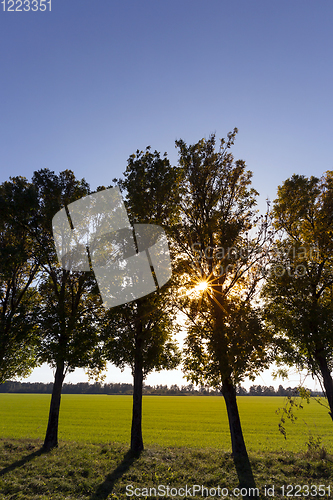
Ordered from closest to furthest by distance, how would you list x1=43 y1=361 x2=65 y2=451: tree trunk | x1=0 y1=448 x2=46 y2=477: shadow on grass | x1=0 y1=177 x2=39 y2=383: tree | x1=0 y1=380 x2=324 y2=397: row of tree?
x1=0 y1=448 x2=46 y2=477: shadow on grass
x1=0 y1=177 x2=39 y2=383: tree
x1=43 y1=361 x2=65 y2=451: tree trunk
x1=0 y1=380 x2=324 y2=397: row of tree

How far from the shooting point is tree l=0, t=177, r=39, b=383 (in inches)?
669

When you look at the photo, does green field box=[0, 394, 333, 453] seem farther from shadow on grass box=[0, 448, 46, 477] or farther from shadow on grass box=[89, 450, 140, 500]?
shadow on grass box=[0, 448, 46, 477]

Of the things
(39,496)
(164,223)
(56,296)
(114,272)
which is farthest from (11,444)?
(164,223)

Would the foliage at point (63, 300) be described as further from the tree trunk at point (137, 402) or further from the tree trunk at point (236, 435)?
the tree trunk at point (236, 435)

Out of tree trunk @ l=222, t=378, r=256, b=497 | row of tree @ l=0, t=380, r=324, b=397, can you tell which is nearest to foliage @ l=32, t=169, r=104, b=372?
tree trunk @ l=222, t=378, r=256, b=497

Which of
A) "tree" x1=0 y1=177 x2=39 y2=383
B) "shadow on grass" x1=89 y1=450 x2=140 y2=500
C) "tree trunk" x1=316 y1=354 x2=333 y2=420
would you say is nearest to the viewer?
"shadow on grass" x1=89 y1=450 x2=140 y2=500

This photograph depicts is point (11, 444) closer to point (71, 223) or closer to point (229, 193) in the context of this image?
point (71, 223)

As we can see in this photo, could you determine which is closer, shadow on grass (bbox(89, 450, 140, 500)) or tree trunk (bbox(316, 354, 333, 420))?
shadow on grass (bbox(89, 450, 140, 500))

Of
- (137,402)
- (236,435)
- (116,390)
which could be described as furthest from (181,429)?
(116,390)

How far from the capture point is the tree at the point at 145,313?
17.0 m

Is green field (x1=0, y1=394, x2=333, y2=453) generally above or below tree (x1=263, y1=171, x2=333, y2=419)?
below

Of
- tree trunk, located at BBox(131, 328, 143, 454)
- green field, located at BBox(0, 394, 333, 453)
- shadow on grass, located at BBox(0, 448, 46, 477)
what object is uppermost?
tree trunk, located at BBox(131, 328, 143, 454)

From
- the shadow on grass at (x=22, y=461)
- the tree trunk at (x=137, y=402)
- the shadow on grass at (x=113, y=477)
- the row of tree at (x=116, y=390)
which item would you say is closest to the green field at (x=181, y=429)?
the tree trunk at (x=137, y=402)

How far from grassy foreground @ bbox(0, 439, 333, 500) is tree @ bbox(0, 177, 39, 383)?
230 inches
